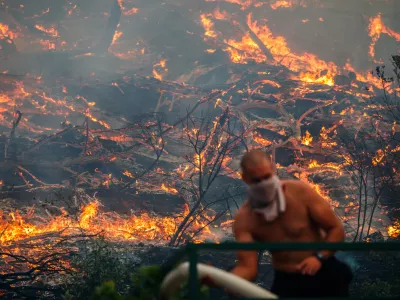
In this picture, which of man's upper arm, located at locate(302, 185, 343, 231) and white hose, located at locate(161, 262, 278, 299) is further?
man's upper arm, located at locate(302, 185, 343, 231)

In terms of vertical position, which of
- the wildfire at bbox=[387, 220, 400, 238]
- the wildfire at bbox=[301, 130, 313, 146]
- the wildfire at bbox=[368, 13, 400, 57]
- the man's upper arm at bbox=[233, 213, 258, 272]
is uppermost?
the wildfire at bbox=[368, 13, 400, 57]

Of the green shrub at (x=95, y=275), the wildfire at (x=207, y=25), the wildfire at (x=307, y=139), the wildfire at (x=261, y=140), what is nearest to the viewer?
the green shrub at (x=95, y=275)

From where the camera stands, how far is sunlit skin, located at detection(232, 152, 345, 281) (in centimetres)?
238

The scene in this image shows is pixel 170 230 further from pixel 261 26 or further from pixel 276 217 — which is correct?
pixel 261 26

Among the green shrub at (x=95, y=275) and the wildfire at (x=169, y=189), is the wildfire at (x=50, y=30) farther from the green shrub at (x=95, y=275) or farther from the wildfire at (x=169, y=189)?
the green shrub at (x=95, y=275)

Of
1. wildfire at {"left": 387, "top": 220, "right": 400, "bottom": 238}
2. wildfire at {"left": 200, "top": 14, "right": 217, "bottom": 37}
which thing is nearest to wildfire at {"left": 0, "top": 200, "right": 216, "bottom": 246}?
wildfire at {"left": 387, "top": 220, "right": 400, "bottom": 238}

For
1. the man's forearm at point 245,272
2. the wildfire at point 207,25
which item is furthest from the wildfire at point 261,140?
the wildfire at point 207,25

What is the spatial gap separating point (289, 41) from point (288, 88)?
15.6m

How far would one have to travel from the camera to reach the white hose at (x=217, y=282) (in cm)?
183

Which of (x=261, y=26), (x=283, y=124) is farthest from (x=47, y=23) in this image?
(x=283, y=124)

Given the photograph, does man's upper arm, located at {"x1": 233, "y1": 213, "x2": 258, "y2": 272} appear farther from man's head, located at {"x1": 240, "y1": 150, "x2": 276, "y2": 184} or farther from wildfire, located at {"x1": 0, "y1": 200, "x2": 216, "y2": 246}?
wildfire, located at {"x1": 0, "y1": 200, "x2": 216, "y2": 246}

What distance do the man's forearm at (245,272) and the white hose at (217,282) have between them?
1.19 ft

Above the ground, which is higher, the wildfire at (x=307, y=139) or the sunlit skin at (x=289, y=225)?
the sunlit skin at (x=289, y=225)

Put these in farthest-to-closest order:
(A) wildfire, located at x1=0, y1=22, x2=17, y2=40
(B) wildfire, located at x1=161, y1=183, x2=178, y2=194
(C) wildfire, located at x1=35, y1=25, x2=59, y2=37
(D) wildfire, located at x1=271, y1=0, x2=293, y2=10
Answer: (D) wildfire, located at x1=271, y1=0, x2=293, y2=10, (C) wildfire, located at x1=35, y1=25, x2=59, y2=37, (A) wildfire, located at x1=0, y1=22, x2=17, y2=40, (B) wildfire, located at x1=161, y1=183, x2=178, y2=194
